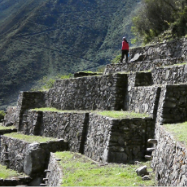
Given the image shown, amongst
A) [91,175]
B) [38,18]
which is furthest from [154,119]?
[38,18]

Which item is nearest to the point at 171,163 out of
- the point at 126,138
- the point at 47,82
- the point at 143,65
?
the point at 126,138

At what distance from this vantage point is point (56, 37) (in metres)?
73.3

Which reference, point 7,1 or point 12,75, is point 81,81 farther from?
point 7,1

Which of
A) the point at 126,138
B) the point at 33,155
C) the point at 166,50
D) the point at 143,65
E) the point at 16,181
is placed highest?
the point at 166,50

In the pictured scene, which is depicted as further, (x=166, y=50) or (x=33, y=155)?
(x=166, y=50)

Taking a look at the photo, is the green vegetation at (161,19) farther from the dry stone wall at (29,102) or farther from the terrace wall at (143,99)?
the dry stone wall at (29,102)

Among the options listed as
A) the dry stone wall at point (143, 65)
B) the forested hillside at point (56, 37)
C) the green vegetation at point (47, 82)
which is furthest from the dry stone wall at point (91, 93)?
the forested hillside at point (56, 37)

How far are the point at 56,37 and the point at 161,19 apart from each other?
5399cm

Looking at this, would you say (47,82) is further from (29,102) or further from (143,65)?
(143,65)

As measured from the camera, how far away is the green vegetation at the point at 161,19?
18172 mm

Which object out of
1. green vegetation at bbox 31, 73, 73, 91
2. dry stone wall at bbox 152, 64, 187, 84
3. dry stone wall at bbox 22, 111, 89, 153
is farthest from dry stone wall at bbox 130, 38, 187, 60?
green vegetation at bbox 31, 73, 73, 91

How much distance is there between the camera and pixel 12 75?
56688 millimetres

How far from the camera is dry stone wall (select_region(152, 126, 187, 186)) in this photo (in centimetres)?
461

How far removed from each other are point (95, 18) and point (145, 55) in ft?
224
